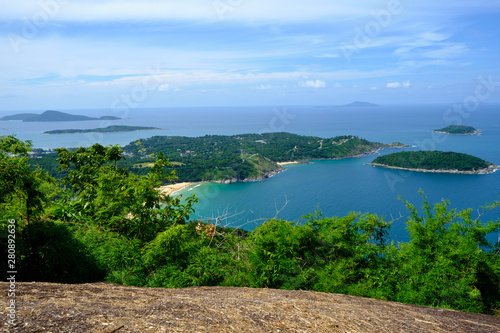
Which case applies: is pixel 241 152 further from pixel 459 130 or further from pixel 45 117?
pixel 45 117

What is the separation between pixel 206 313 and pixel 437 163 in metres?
69.6

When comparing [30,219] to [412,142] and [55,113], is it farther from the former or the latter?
[55,113]

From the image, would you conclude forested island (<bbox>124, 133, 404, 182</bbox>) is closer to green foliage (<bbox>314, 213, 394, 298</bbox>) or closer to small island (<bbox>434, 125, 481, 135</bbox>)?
small island (<bbox>434, 125, 481, 135</bbox>)

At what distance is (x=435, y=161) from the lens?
204ft

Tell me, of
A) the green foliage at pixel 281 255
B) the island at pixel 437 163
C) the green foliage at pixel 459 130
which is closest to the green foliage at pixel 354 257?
the green foliage at pixel 281 255

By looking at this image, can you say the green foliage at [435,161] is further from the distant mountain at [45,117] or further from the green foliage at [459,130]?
the distant mountain at [45,117]

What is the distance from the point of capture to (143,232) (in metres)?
6.16

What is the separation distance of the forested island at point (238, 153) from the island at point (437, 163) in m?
15.9

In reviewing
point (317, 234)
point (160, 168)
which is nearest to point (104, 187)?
point (160, 168)

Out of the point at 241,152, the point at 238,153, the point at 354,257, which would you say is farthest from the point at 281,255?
the point at 241,152

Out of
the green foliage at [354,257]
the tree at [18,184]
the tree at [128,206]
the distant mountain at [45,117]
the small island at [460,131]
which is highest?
the distant mountain at [45,117]

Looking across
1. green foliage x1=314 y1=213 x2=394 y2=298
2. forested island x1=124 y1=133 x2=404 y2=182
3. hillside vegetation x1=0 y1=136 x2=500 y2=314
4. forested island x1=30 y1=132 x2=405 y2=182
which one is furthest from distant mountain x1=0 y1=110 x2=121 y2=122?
green foliage x1=314 y1=213 x2=394 y2=298

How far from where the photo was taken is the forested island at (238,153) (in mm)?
59688

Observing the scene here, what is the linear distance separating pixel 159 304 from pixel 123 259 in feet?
7.51
